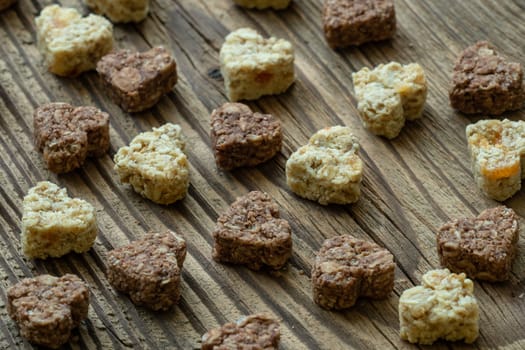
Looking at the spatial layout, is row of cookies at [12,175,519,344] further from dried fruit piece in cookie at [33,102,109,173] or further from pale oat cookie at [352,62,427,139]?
pale oat cookie at [352,62,427,139]

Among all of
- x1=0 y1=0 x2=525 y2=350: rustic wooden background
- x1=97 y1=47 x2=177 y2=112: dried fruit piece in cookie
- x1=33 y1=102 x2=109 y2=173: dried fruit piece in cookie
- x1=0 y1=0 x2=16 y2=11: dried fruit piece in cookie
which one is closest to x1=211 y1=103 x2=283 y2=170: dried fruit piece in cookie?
x1=0 y1=0 x2=525 y2=350: rustic wooden background

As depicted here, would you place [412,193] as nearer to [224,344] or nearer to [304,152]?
[304,152]

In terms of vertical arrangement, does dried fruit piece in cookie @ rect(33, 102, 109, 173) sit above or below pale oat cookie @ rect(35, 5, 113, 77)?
below

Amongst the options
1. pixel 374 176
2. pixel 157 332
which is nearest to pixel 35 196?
pixel 157 332

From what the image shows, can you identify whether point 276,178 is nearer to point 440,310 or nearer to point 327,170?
point 327,170

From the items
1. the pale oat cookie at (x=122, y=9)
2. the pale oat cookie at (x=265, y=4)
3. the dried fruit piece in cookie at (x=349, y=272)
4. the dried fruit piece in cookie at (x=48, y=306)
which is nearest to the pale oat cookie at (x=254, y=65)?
the pale oat cookie at (x=265, y=4)

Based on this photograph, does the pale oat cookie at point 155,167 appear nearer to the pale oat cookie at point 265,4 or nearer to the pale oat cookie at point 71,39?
the pale oat cookie at point 71,39
